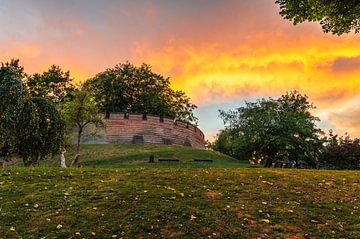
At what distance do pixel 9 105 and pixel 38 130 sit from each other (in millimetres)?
1493

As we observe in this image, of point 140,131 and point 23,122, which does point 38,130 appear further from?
point 140,131

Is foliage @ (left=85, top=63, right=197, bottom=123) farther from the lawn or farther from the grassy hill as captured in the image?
the lawn

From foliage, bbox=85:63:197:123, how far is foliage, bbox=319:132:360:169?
97.2ft

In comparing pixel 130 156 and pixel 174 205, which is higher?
pixel 130 156

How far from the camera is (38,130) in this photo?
1554 centimetres

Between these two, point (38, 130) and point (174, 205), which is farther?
point (38, 130)

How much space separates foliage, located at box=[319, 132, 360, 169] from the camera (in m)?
36.4

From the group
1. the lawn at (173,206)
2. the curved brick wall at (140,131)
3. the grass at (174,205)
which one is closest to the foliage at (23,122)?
the grass at (174,205)

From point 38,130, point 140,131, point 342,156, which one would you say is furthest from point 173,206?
point 140,131

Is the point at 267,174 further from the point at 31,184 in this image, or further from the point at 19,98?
the point at 19,98

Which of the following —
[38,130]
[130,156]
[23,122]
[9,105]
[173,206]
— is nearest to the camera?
[173,206]

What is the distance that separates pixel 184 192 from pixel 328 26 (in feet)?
32.9

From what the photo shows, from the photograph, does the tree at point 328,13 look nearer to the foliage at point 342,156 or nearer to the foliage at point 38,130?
the foliage at point 38,130

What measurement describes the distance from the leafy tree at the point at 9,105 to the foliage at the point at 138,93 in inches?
1829
